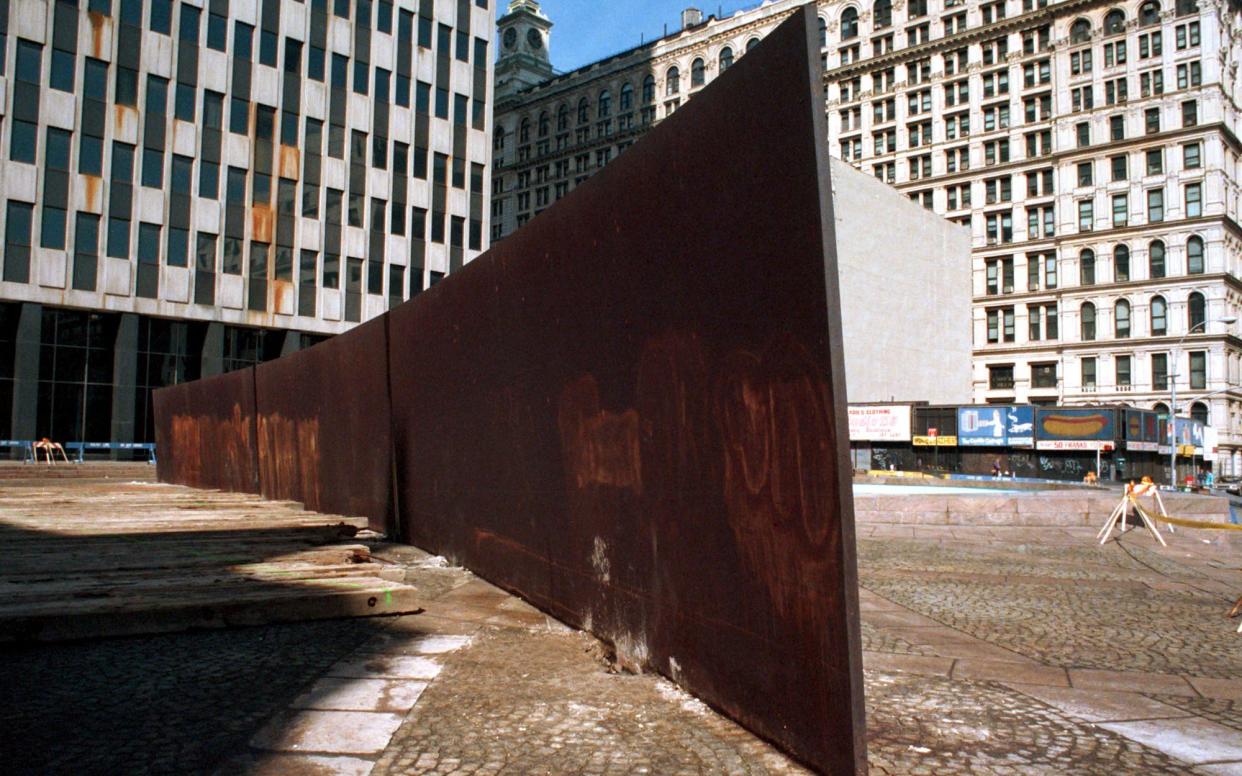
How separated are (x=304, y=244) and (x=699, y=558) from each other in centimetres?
3750

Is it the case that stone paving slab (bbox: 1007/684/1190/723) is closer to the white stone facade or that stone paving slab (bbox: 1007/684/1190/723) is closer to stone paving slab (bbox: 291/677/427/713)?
stone paving slab (bbox: 291/677/427/713)

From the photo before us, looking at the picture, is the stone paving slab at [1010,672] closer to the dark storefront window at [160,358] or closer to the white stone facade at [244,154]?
Answer: the dark storefront window at [160,358]

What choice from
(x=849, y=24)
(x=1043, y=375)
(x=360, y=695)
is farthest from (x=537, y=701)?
(x=849, y=24)

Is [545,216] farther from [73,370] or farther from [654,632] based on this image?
[73,370]

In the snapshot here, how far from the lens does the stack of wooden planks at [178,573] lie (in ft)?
15.3

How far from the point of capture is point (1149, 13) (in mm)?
67000

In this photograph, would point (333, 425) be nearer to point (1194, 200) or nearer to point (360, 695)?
point (360, 695)

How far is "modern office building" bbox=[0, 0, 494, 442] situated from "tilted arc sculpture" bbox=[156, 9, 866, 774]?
3163 cm

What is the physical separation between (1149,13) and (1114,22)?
243cm

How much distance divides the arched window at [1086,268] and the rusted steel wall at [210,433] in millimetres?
69422

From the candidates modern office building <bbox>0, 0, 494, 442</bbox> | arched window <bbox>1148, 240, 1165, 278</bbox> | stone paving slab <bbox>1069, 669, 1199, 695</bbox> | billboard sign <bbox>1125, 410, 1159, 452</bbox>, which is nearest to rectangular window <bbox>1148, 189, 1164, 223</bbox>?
arched window <bbox>1148, 240, 1165, 278</bbox>

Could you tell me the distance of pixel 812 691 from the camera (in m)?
2.97

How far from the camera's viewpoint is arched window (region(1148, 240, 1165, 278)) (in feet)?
217

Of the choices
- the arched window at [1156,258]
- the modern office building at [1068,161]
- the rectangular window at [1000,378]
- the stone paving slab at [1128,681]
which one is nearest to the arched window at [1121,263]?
the modern office building at [1068,161]
